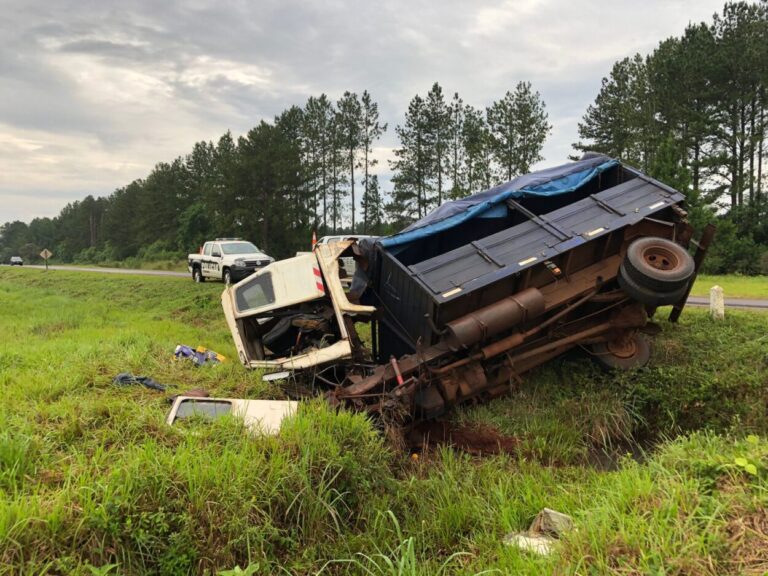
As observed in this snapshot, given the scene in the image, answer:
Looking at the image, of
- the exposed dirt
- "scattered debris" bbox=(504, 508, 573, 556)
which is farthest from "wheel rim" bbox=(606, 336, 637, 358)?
"scattered debris" bbox=(504, 508, 573, 556)

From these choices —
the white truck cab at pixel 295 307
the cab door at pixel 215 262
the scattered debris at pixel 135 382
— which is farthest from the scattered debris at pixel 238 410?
the cab door at pixel 215 262

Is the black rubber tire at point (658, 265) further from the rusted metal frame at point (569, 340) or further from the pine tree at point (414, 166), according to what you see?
the pine tree at point (414, 166)

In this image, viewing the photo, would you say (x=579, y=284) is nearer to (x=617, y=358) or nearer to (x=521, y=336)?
(x=521, y=336)

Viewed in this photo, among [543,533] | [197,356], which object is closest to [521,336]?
[543,533]

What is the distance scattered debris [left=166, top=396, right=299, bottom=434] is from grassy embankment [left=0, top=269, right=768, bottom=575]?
0.17 meters

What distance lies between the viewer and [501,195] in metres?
6.21

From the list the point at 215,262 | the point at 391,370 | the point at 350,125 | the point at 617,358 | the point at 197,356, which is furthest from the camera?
the point at 350,125

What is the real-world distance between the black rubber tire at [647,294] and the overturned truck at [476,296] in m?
0.02

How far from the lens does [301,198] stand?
34.6 metres

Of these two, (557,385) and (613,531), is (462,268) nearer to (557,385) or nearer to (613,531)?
(557,385)

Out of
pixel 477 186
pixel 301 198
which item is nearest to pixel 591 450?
pixel 477 186

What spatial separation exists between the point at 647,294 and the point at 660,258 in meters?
0.62

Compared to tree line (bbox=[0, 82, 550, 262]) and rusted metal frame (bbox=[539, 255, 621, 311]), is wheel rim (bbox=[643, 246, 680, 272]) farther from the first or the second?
tree line (bbox=[0, 82, 550, 262])

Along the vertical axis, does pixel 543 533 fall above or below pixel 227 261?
below
